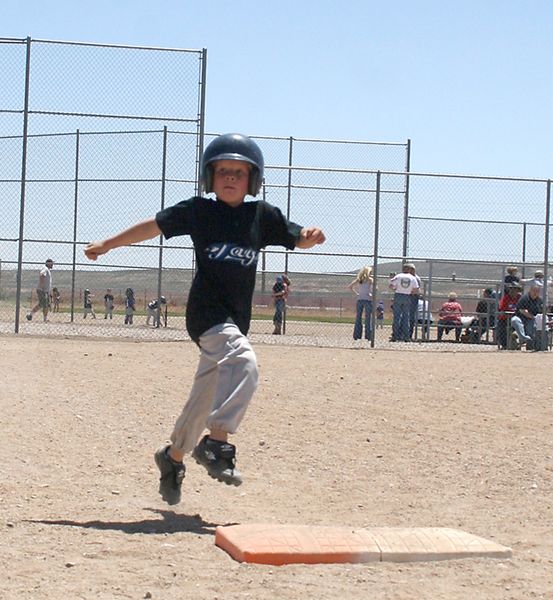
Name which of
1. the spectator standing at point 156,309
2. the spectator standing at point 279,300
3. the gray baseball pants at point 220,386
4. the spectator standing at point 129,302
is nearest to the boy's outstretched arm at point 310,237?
the gray baseball pants at point 220,386

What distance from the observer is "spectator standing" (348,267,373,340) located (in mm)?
18781

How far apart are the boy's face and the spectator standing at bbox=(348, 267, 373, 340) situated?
1298cm

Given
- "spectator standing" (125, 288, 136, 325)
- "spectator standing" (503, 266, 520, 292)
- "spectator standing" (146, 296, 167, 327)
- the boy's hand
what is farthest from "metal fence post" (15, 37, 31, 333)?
the boy's hand

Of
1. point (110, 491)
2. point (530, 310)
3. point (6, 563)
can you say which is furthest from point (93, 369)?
point (530, 310)

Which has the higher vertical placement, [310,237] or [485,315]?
[310,237]

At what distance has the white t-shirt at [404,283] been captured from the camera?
18734 millimetres

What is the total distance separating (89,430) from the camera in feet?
26.2

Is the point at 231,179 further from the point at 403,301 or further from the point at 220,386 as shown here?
the point at 403,301

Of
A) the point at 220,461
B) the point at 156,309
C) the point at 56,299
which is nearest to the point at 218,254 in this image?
the point at 220,461

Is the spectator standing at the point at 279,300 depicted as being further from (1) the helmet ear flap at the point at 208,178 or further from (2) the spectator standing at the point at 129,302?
(1) the helmet ear flap at the point at 208,178

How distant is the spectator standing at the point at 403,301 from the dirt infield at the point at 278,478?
623cm

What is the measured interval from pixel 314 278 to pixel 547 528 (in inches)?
578

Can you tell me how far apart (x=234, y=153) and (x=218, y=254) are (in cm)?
49

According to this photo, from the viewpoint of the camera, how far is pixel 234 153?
5.59 meters
